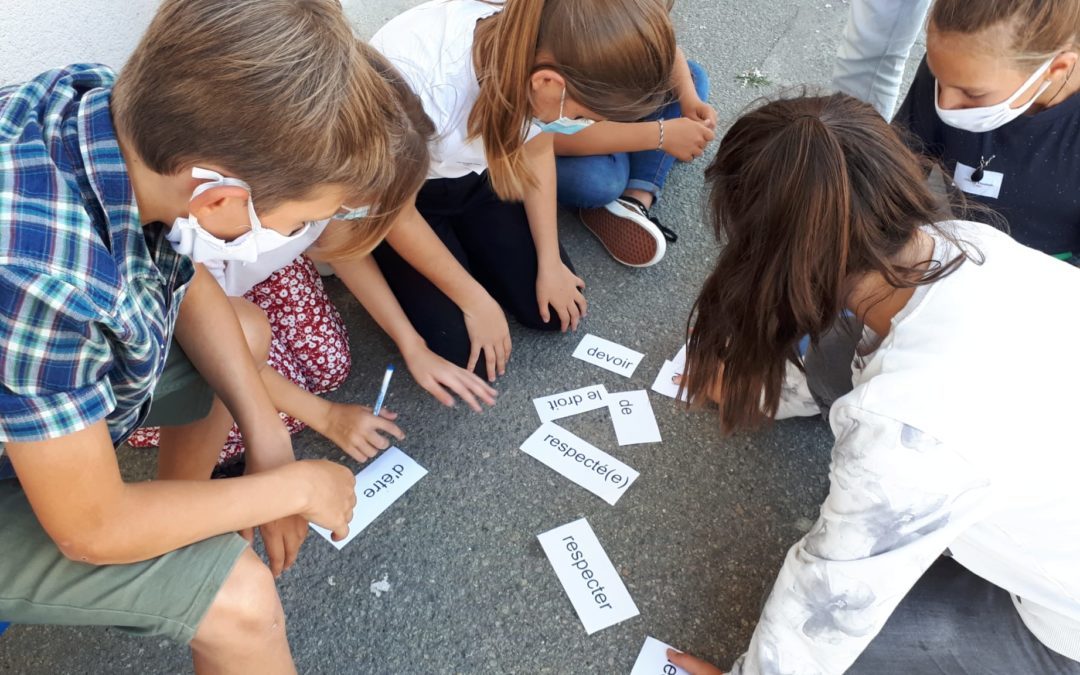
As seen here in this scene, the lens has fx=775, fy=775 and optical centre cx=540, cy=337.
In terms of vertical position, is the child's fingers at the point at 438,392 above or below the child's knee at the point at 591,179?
below

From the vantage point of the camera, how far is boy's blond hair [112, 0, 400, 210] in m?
Answer: 0.91

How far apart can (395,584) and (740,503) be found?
769 mm

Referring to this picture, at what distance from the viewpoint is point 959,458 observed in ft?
3.28

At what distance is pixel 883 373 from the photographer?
1.06 metres

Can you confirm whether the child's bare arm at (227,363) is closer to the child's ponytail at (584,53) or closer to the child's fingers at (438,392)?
the child's fingers at (438,392)

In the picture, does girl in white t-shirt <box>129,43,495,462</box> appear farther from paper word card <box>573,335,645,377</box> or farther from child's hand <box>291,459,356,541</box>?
child's hand <box>291,459,356,541</box>

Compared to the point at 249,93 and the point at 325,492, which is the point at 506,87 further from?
the point at 325,492

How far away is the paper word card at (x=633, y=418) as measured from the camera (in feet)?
6.07

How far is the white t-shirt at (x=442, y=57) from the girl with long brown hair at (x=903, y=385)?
0.65 m

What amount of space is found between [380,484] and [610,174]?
111 cm

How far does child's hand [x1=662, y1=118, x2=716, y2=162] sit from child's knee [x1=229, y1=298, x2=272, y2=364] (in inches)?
50.4

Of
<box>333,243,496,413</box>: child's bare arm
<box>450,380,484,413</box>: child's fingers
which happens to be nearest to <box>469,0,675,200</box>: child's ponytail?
<box>333,243,496,413</box>: child's bare arm

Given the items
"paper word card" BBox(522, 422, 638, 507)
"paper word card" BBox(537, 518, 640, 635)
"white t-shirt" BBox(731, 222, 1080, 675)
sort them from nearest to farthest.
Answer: "white t-shirt" BBox(731, 222, 1080, 675)
"paper word card" BBox(537, 518, 640, 635)
"paper word card" BBox(522, 422, 638, 507)

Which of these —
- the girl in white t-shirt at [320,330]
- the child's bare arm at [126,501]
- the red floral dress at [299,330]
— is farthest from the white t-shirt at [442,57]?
the child's bare arm at [126,501]
